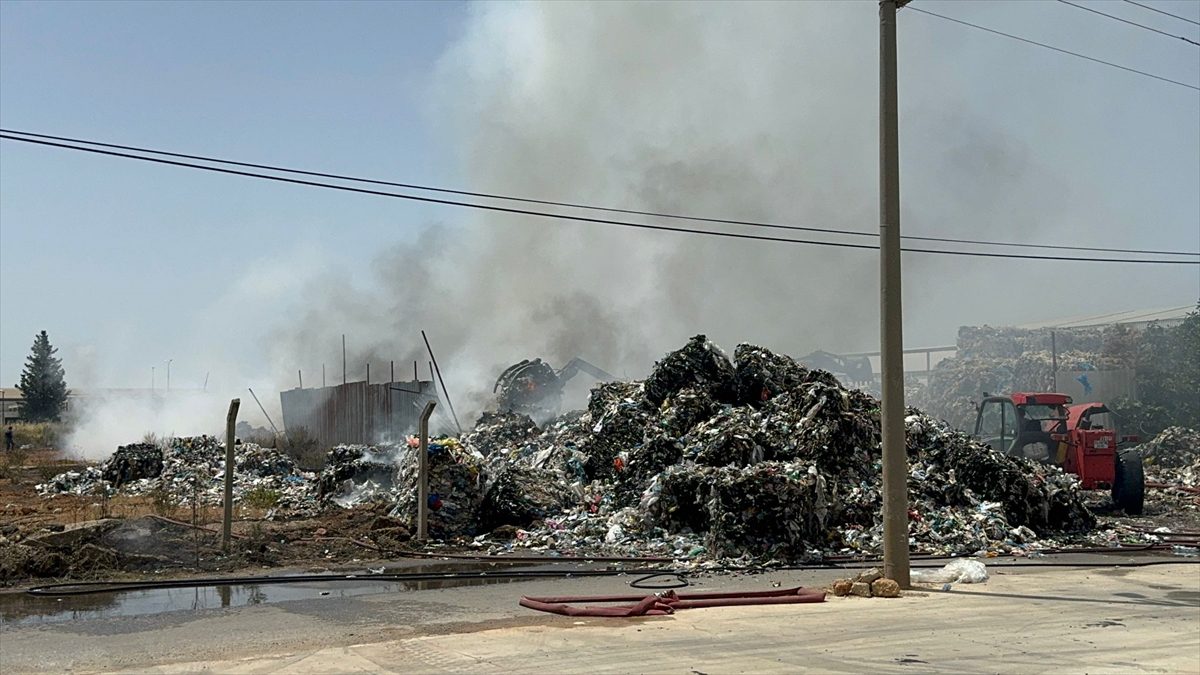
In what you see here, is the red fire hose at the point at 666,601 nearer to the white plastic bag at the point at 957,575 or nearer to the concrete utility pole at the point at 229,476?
the white plastic bag at the point at 957,575

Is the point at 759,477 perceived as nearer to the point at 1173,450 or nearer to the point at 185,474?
the point at 185,474

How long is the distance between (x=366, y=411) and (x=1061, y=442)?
60.0 feet

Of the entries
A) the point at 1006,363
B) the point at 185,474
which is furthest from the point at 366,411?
the point at 1006,363

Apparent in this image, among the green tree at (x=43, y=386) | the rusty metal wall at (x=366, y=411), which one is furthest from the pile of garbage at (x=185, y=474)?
the green tree at (x=43, y=386)

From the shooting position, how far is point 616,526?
1447 centimetres

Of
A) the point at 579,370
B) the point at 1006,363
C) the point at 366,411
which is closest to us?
the point at 366,411

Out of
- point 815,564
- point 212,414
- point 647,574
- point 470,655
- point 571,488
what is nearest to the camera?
point 470,655

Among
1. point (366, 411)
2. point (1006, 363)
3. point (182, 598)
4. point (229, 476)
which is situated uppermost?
point (1006, 363)

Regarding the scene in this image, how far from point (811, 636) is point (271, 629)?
429 centimetres

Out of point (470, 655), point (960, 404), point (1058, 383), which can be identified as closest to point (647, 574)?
point (470, 655)

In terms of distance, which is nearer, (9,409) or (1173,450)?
(1173,450)

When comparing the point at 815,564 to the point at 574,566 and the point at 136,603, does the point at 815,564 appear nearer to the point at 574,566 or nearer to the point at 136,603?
the point at 574,566

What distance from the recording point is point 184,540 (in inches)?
490

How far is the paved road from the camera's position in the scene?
6797 mm
